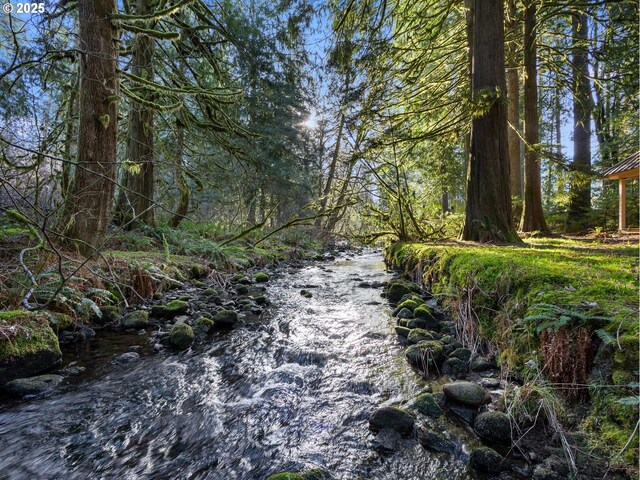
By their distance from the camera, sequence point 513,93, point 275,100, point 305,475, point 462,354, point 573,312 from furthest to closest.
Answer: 1. point 275,100
2. point 513,93
3. point 462,354
4. point 573,312
5. point 305,475

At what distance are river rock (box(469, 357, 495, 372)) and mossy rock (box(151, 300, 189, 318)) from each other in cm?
392

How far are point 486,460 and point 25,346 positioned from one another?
3715 millimetres

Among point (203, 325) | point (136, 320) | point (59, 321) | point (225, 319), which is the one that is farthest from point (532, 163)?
point (59, 321)

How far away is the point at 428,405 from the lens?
2.26 metres

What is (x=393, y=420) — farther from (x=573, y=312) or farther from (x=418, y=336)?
(x=418, y=336)

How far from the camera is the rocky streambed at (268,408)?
182 centimetres

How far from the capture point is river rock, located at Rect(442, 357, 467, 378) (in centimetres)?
272

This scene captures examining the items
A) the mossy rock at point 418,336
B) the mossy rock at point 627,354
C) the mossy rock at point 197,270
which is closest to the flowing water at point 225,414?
the mossy rock at point 418,336

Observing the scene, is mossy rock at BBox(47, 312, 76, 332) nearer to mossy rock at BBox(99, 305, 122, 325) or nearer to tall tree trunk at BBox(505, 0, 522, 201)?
mossy rock at BBox(99, 305, 122, 325)

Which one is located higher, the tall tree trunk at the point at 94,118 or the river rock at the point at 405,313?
the tall tree trunk at the point at 94,118

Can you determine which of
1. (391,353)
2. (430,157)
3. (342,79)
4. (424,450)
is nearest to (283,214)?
(430,157)

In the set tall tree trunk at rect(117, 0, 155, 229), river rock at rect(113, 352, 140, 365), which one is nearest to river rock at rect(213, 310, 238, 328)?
river rock at rect(113, 352, 140, 365)

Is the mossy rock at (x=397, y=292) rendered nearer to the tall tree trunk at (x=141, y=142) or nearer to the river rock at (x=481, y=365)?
the river rock at (x=481, y=365)

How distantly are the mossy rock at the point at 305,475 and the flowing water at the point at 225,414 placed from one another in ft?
0.26
